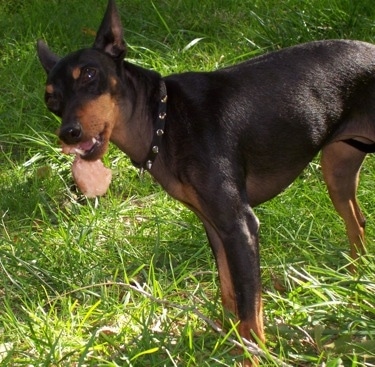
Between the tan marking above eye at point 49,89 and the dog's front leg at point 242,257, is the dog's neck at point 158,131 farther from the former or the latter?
the tan marking above eye at point 49,89

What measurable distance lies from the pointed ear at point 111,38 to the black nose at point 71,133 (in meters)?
0.49

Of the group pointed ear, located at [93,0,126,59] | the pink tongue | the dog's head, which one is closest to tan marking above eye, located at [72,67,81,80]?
the dog's head

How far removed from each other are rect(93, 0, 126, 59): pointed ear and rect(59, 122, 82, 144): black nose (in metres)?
0.49

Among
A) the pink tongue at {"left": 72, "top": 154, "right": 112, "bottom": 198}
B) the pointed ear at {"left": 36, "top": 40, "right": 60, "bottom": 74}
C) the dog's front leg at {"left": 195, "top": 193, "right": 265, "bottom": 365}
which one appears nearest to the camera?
the dog's front leg at {"left": 195, "top": 193, "right": 265, "bottom": 365}

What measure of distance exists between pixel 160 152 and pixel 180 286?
0.91 meters

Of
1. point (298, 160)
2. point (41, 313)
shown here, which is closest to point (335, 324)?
point (298, 160)

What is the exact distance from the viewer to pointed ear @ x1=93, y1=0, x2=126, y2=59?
4379 millimetres

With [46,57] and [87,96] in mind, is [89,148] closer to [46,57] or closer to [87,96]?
[87,96]

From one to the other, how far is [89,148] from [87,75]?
326 millimetres

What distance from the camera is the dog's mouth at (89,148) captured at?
13.7 feet

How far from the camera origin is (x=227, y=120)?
14.3 feet

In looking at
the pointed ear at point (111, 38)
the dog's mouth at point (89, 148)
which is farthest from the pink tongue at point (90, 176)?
the pointed ear at point (111, 38)

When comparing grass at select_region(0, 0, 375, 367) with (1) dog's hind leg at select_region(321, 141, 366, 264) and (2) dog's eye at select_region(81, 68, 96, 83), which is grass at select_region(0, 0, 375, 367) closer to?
(1) dog's hind leg at select_region(321, 141, 366, 264)

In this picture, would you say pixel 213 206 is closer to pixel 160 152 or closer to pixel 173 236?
pixel 160 152
